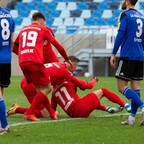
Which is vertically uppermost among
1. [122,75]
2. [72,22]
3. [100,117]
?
[122,75]

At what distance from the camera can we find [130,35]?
9422 mm

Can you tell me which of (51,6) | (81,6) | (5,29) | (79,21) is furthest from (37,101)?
(51,6)

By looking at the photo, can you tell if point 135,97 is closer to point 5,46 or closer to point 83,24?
point 5,46

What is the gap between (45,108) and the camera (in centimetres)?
1062

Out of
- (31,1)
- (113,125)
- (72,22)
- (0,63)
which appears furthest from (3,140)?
(31,1)

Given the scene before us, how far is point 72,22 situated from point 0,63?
23781mm

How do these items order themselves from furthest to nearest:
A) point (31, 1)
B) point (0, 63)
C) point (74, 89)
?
point (31, 1), point (74, 89), point (0, 63)

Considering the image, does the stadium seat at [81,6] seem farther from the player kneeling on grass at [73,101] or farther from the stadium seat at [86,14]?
the player kneeling on grass at [73,101]

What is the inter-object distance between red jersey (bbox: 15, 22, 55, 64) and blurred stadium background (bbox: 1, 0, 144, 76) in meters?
17.3

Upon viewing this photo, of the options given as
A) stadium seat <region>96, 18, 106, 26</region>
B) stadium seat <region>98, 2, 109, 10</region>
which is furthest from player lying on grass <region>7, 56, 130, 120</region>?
stadium seat <region>98, 2, 109, 10</region>

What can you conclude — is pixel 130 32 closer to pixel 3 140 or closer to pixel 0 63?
pixel 0 63

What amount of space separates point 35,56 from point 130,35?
4.51 feet

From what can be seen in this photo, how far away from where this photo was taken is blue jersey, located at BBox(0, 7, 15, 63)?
8680 mm

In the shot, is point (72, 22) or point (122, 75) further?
point (72, 22)
